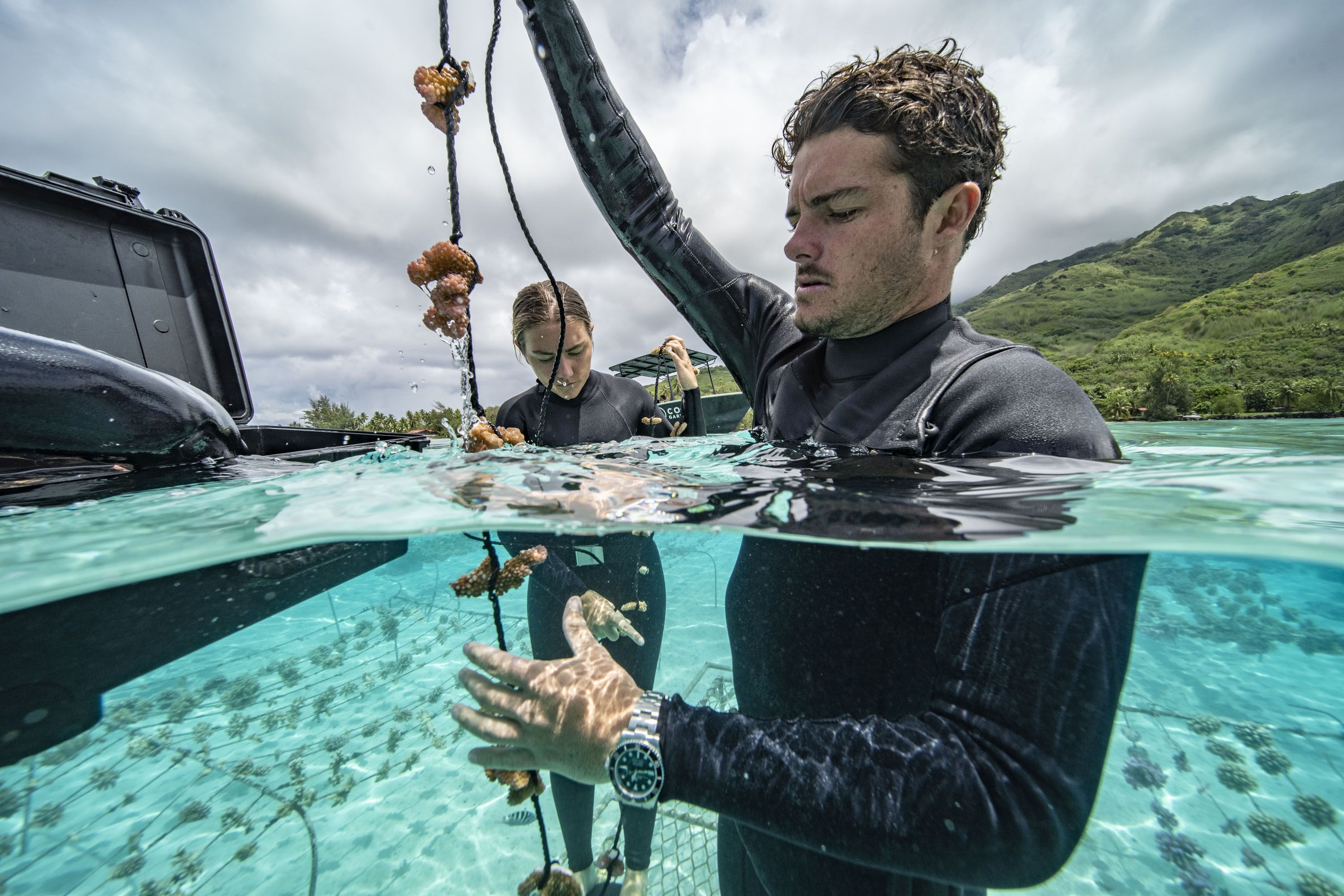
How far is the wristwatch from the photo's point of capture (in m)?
1.37

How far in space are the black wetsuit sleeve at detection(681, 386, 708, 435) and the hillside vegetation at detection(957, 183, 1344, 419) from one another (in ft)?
31.1

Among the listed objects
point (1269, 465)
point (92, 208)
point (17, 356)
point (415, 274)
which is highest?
point (92, 208)

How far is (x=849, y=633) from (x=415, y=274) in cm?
264

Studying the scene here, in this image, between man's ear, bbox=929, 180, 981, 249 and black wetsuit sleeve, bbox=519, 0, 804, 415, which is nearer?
man's ear, bbox=929, 180, 981, 249

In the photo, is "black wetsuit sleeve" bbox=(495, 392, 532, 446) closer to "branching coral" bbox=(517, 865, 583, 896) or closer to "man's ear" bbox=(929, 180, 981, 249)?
"branching coral" bbox=(517, 865, 583, 896)

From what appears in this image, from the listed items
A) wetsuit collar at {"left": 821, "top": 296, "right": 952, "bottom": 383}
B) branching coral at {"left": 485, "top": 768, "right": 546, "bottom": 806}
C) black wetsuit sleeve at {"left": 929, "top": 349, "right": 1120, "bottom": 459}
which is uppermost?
wetsuit collar at {"left": 821, "top": 296, "right": 952, "bottom": 383}

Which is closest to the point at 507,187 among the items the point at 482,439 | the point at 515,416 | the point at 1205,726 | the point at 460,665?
the point at 482,439

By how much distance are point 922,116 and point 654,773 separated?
8.87 feet

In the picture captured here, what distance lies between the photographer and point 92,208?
399cm

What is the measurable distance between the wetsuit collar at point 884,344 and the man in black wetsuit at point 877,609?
0.04 feet

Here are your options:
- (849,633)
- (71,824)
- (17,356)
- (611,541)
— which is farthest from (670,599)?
(17,356)

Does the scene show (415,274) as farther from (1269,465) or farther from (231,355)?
(1269,465)

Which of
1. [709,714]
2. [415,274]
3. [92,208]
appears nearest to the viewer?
[709,714]

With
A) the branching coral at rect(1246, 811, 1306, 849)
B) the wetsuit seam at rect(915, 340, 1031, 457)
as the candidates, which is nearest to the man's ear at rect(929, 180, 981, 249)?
the wetsuit seam at rect(915, 340, 1031, 457)
